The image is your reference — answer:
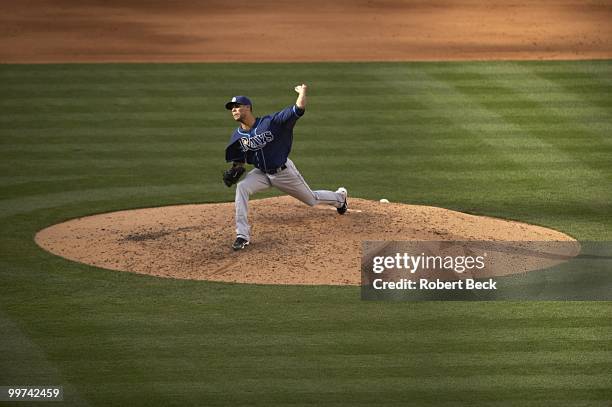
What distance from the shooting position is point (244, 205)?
14273 millimetres

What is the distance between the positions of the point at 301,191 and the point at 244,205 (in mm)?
781

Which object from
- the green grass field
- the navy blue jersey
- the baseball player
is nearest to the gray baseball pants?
the baseball player

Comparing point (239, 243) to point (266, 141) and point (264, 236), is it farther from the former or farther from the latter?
point (266, 141)

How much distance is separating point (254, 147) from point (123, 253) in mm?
1804

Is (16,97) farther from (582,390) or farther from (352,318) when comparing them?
(582,390)

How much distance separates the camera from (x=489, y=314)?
40.9ft

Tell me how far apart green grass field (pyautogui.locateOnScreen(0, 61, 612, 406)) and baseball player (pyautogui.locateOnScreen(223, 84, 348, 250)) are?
136 centimetres

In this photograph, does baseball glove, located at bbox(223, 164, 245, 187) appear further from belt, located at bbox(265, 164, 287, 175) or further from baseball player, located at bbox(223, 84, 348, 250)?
belt, located at bbox(265, 164, 287, 175)

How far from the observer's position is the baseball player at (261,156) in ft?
46.5

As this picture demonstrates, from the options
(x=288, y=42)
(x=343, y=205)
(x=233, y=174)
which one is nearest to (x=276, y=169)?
(x=233, y=174)

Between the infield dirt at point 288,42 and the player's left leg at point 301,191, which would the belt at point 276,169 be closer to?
the player's left leg at point 301,191

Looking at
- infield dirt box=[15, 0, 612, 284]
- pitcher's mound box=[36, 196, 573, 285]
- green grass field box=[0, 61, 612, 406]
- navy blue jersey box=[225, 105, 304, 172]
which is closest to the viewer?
green grass field box=[0, 61, 612, 406]

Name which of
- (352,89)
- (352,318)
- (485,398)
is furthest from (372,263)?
(352,89)

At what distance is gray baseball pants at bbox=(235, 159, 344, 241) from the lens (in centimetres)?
1420
